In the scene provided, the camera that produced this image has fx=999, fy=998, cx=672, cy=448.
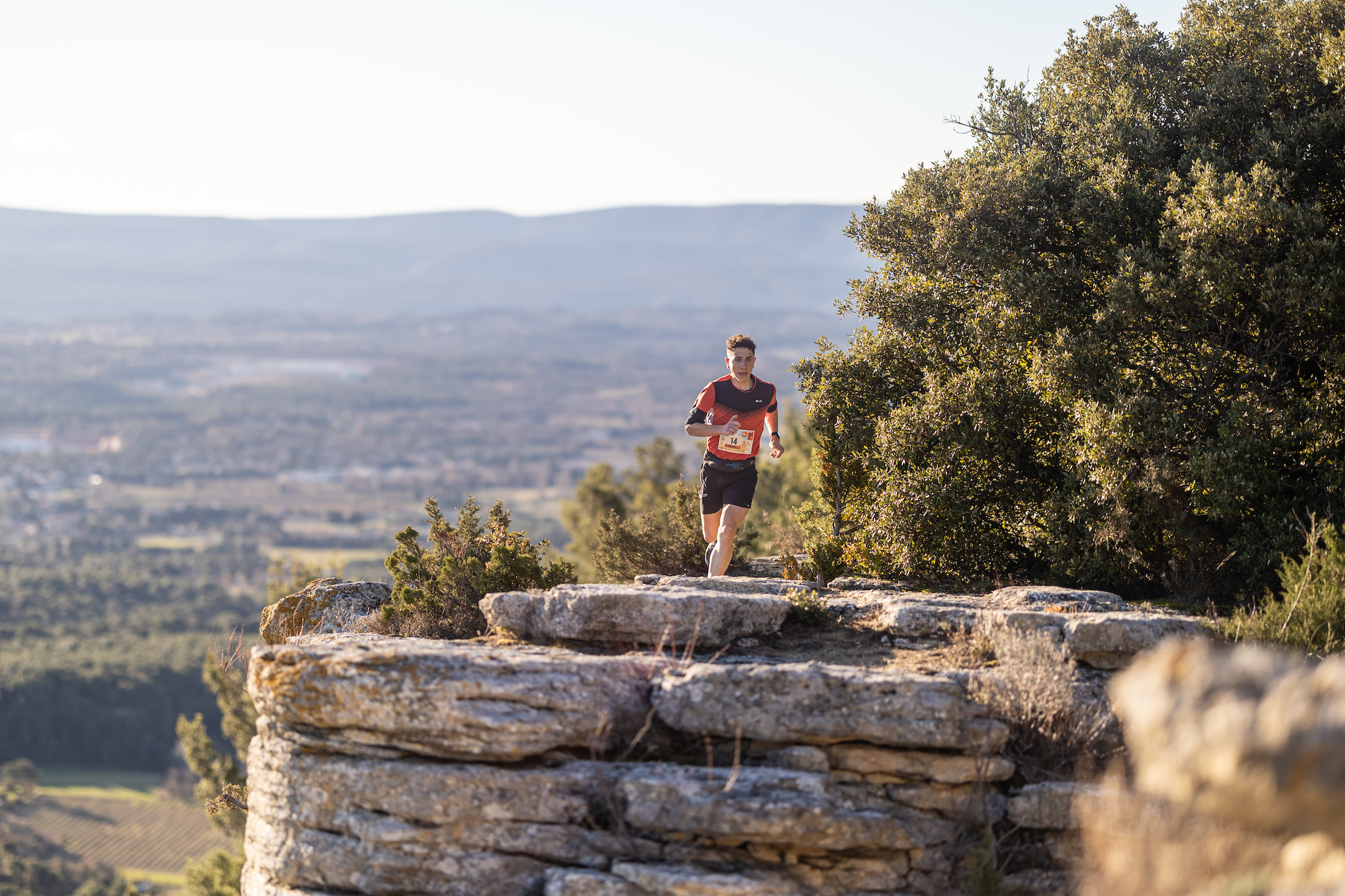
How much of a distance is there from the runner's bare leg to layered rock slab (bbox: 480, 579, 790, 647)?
7.38ft

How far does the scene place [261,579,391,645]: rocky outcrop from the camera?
41.3 ft

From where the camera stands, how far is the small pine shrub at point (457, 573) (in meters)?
11.7

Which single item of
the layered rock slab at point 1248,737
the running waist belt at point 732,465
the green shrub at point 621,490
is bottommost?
the green shrub at point 621,490

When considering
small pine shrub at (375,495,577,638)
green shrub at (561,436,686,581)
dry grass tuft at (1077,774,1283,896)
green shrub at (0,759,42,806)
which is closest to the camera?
dry grass tuft at (1077,774,1283,896)

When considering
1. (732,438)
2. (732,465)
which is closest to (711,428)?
(732,438)

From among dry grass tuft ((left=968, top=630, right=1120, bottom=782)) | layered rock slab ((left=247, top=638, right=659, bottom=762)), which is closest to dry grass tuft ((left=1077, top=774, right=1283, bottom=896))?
dry grass tuft ((left=968, top=630, right=1120, bottom=782))

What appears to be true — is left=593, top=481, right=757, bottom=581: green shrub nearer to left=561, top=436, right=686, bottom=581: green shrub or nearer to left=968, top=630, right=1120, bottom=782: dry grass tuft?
left=968, top=630, right=1120, bottom=782: dry grass tuft

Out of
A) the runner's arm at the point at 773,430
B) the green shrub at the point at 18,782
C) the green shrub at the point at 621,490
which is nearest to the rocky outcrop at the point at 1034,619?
the runner's arm at the point at 773,430

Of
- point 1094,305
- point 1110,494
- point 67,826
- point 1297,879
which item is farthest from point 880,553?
point 67,826

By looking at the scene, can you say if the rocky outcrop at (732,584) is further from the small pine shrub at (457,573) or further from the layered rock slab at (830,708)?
the layered rock slab at (830,708)

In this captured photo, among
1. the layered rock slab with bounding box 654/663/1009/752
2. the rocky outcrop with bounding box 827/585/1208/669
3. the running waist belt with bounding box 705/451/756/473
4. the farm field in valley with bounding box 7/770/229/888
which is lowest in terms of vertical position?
the farm field in valley with bounding box 7/770/229/888

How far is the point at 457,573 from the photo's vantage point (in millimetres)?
12078

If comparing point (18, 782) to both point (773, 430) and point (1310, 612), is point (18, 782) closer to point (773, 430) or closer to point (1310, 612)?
point (773, 430)

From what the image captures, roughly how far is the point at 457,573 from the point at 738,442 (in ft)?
12.3
